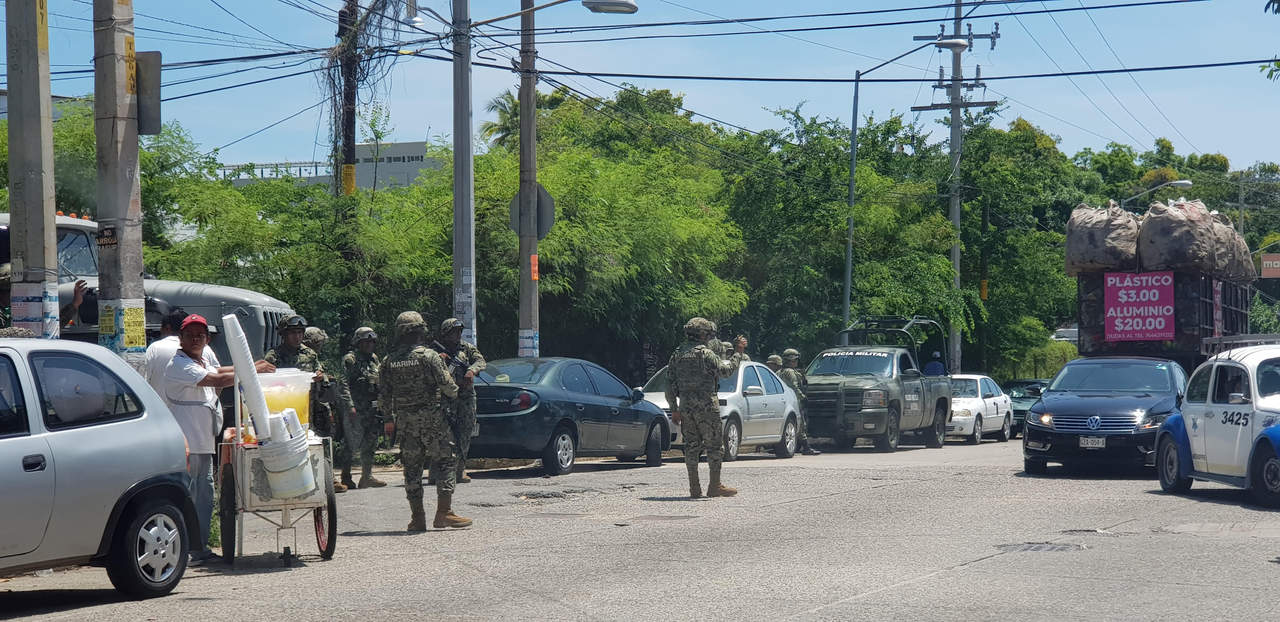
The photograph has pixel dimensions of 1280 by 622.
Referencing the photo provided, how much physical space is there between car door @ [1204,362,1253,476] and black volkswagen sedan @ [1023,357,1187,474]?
91.0 inches

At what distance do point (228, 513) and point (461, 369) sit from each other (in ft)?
14.9

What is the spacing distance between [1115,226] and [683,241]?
7950 mm

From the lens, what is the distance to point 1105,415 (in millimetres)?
17234

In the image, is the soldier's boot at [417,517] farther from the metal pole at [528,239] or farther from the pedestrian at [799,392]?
the pedestrian at [799,392]

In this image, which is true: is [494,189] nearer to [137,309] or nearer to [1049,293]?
[137,309]

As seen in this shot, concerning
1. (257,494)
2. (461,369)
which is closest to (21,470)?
(257,494)

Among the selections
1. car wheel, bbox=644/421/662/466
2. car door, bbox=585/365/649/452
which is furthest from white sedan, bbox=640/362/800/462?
car door, bbox=585/365/649/452

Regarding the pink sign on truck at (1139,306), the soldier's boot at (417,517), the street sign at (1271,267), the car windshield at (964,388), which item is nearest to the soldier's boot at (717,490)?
the soldier's boot at (417,517)

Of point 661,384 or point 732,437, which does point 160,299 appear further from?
point 732,437

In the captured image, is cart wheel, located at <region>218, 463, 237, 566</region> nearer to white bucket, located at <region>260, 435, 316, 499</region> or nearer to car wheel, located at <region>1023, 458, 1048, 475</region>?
white bucket, located at <region>260, 435, 316, 499</region>

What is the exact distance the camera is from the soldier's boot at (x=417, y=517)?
467 inches

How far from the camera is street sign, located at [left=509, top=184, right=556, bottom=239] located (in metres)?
19.8

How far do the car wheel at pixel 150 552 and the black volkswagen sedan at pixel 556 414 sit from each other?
7.98 m

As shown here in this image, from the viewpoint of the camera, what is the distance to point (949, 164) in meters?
37.8
